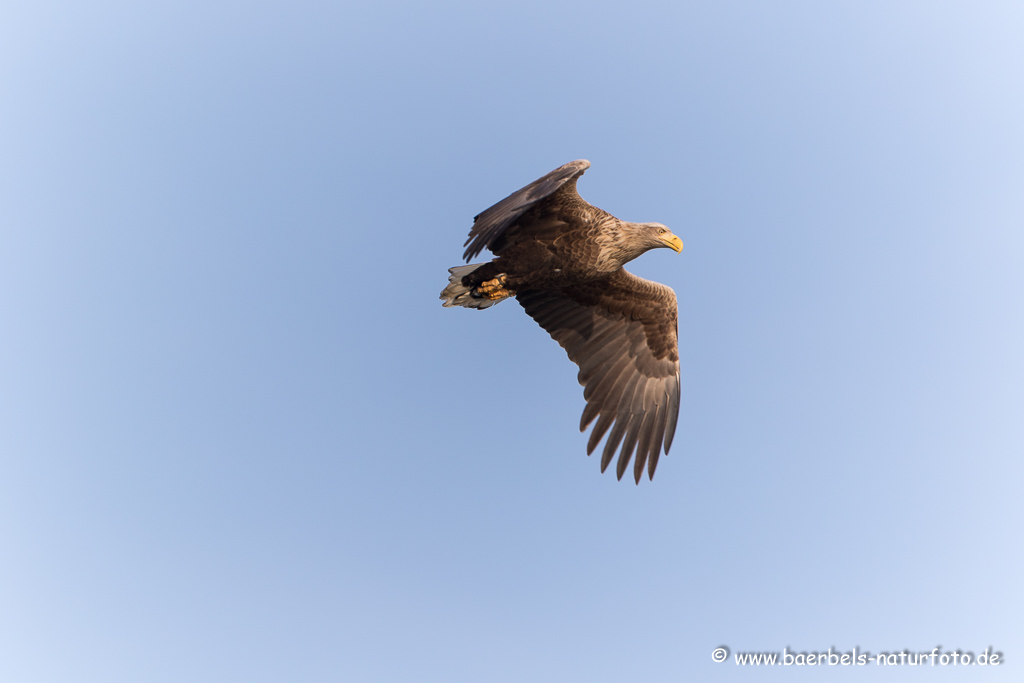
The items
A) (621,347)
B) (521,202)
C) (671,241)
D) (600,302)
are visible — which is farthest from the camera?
(621,347)

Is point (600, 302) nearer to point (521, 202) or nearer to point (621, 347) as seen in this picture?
point (621, 347)

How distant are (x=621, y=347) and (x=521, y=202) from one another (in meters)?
3.49

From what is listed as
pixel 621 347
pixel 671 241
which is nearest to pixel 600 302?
pixel 621 347

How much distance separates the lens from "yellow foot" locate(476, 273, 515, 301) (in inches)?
400

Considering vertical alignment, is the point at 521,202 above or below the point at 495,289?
below

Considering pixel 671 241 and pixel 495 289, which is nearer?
pixel 671 241

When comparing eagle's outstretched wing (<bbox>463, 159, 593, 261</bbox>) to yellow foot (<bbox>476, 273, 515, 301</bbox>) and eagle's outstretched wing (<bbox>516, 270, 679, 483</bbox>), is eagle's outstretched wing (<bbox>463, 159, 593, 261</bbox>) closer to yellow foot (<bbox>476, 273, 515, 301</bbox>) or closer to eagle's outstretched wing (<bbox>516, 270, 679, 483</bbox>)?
yellow foot (<bbox>476, 273, 515, 301</bbox>)

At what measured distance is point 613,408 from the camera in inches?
424

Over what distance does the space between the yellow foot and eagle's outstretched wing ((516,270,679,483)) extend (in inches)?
13.9

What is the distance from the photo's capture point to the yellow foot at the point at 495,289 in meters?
10.2

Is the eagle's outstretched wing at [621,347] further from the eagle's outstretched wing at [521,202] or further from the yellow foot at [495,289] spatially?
the eagle's outstretched wing at [521,202]

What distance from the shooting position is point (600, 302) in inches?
432

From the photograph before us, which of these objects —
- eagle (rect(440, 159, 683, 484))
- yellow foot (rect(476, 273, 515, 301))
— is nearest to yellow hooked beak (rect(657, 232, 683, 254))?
eagle (rect(440, 159, 683, 484))

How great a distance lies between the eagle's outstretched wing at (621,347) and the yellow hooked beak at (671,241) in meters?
1.02
